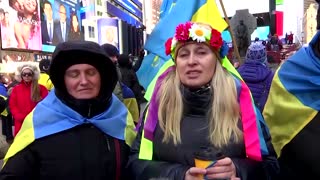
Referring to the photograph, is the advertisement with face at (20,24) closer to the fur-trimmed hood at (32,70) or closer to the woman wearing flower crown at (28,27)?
the woman wearing flower crown at (28,27)

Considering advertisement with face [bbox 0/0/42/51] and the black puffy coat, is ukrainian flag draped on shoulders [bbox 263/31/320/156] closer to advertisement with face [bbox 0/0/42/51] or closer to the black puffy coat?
the black puffy coat

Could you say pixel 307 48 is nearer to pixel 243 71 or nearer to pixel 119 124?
pixel 119 124

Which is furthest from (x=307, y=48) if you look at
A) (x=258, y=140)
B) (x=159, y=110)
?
(x=159, y=110)

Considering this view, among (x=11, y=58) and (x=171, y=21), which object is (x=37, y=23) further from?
(x=171, y=21)

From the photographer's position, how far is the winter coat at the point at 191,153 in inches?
86.7

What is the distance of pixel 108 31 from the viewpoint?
4481 centimetres

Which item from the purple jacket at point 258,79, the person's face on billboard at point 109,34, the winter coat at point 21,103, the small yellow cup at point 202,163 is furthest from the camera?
the person's face on billboard at point 109,34

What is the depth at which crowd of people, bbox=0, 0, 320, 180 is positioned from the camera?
2.23 metres

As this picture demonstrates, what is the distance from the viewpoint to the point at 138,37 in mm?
59531

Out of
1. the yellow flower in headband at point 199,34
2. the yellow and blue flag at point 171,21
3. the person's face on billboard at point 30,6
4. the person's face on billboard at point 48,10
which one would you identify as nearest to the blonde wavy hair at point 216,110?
the yellow flower in headband at point 199,34

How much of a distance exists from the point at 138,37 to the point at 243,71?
181 ft

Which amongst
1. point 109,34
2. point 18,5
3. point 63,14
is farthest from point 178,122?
point 109,34

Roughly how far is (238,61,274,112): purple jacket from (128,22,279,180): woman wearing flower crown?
7.35 ft

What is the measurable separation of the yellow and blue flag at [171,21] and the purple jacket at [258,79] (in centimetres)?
56
